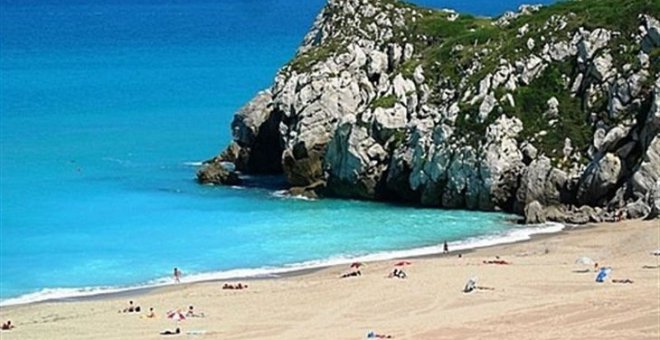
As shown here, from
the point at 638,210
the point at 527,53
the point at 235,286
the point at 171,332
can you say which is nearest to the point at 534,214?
the point at 638,210

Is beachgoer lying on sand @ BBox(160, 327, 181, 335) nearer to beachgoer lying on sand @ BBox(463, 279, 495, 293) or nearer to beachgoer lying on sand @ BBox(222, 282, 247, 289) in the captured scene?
beachgoer lying on sand @ BBox(222, 282, 247, 289)

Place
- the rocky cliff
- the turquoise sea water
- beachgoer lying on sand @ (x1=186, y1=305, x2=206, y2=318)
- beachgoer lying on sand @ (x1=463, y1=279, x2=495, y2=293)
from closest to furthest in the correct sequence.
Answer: beachgoer lying on sand @ (x1=186, y1=305, x2=206, y2=318) < beachgoer lying on sand @ (x1=463, y1=279, x2=495, y2=293) < the turquoise sea water < the rocky cliff

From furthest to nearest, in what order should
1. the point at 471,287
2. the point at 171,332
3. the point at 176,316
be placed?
1. the point at 471,287
2. the point at 176,316
3. the point at 171,332

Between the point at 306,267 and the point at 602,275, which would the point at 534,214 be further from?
the point at 602,275

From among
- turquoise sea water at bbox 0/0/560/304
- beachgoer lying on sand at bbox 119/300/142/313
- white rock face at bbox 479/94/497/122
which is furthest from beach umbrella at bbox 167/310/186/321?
white rock face at bbox 479/94/497/122

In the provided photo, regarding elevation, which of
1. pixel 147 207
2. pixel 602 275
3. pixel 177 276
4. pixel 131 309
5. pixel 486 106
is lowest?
pixel 131 309
